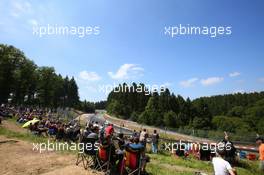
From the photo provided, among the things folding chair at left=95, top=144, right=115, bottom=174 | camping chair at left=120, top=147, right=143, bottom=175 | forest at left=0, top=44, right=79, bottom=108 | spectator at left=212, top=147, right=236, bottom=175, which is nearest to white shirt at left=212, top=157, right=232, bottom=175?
spectator at left=212, top=147, right=236, bottom=175

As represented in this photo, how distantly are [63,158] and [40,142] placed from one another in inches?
231

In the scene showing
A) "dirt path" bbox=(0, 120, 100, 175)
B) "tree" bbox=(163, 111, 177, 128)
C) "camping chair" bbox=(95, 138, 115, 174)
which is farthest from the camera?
"tree" bbox=(163, 111, 177, 128)

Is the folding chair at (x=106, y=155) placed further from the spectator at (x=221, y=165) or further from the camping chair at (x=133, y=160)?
the spectator at (x=221, y=165)

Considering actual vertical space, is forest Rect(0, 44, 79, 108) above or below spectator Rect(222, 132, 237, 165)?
above

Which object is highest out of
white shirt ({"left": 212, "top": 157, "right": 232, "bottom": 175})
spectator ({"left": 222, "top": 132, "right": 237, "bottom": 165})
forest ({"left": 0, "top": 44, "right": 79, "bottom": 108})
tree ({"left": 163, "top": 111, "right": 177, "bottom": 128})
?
forest ({"left": 0, "top": 44, "right": 79, "bottom": 108})

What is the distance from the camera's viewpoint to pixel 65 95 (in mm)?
152625

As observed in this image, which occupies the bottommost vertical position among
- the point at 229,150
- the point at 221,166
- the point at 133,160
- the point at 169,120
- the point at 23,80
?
the point at 169,120

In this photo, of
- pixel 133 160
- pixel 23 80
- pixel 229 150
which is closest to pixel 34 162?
pixel 133 160

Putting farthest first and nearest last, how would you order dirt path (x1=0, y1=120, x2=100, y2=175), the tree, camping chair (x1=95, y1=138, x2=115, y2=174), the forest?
the tree → the forest → dirt path (x1=0, y1=120, x2=100, y2=175) → camping chair (x1=95, y1=138, x2=115, y2=174)

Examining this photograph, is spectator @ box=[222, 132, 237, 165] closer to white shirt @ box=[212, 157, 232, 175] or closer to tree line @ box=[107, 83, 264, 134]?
white shirt @ box=[212, 157, 232, 175]

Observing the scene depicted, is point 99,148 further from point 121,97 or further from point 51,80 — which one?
point 121,97

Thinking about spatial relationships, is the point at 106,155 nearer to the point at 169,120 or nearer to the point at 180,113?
the point at 169,120

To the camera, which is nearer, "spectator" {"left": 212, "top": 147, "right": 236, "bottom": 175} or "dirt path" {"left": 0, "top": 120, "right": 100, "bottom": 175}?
"spectator" {"left": 212, "top": 147, "right": 236, "bottom": 175}

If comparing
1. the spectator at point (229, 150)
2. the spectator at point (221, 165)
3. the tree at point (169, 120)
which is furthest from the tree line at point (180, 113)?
the spectator at point (221, 165)
